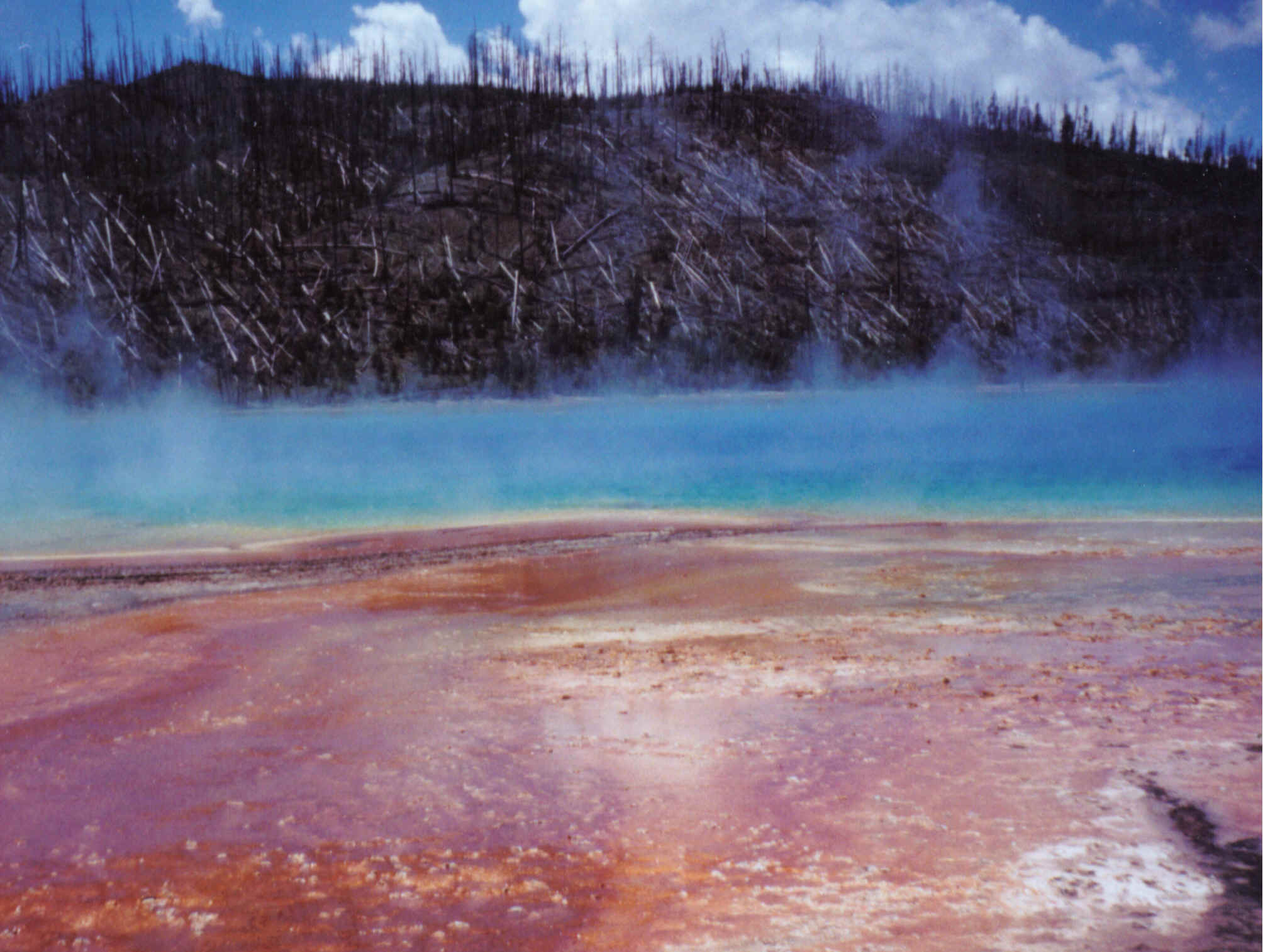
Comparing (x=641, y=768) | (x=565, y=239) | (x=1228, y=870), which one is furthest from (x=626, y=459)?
(x=565, y=239)

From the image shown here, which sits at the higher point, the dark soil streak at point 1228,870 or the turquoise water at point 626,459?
the dark soil streak at point 1228,870

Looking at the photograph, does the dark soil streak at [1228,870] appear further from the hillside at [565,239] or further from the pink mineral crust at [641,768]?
the hillside at [565,239]

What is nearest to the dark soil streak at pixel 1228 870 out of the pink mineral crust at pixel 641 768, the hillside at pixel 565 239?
the pink mineral crust at pixel 641 768

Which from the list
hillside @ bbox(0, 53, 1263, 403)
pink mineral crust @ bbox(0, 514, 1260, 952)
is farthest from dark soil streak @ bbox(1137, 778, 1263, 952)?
hillside @ bbox(0, 53, 1263, 403)

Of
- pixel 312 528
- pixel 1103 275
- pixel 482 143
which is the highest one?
pixel 482 143

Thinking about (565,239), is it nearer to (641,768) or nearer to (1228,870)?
(641,768)

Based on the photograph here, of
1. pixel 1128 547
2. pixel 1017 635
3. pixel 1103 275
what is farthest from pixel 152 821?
pixel 1103 275

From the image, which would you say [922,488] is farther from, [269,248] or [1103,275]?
[1103,275]
